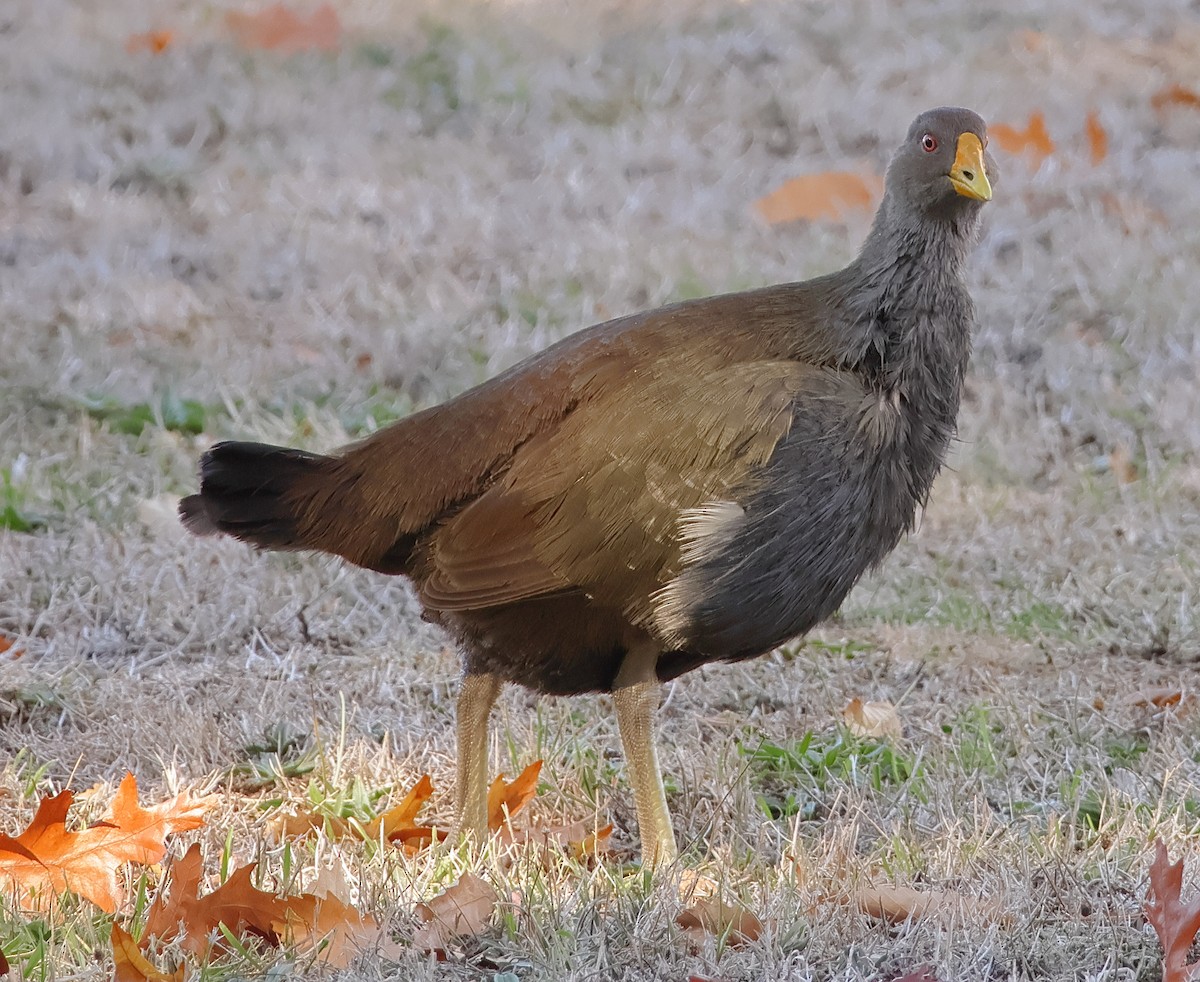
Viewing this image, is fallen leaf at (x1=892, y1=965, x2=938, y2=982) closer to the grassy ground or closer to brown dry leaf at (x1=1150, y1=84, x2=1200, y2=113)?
the grassy ground

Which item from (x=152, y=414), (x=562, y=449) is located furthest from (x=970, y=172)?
(x=152, y=414)

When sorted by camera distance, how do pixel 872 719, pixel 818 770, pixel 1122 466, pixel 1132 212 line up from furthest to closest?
pixel 1132 212 → pixel 1122 466 → pixel 872 719 → pixel 818 770

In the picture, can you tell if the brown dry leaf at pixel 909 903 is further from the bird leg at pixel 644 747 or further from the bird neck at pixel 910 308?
the bird neck at pixel 910 308

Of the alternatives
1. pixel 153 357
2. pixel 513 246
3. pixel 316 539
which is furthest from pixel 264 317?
pixel 316 539

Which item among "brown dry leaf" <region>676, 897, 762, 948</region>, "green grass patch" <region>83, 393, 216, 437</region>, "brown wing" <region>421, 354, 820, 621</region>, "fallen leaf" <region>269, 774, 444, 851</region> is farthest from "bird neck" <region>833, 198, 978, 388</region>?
"green grass patch" <region>83, 393, 216, 437</region>

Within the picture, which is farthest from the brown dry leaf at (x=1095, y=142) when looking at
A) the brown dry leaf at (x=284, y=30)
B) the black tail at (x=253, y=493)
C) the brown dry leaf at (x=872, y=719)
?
the black tail at (x=253, y=493)

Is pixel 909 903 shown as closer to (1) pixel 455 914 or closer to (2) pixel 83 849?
(1) pixel 455 914

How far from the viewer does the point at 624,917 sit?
9.76 feet

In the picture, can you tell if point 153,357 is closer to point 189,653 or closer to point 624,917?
point 189,653

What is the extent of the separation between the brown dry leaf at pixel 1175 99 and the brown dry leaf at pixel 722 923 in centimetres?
713

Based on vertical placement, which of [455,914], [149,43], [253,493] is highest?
[149,43]

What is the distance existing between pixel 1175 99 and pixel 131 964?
793 cm

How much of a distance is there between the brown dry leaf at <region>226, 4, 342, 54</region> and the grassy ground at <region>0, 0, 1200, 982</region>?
0.18 m

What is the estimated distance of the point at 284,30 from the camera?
31.5 ft
